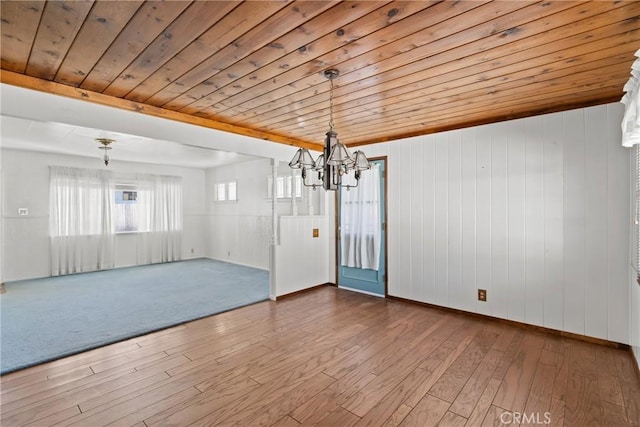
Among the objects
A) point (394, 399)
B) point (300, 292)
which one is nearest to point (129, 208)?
point (300, 292)

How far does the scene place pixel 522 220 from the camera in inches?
132

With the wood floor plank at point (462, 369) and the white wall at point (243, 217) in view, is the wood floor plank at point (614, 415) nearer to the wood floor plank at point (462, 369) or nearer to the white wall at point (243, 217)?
the wood floor plank at point (462, 369)

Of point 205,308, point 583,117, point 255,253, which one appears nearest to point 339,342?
point 205,308

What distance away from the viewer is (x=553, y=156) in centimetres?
316

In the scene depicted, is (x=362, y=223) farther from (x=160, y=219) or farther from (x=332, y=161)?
(x=160, y=219)

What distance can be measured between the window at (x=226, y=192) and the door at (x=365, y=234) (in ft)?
11.1

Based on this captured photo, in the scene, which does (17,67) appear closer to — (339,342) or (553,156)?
(339,342)

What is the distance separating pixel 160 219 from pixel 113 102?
5.08 metres

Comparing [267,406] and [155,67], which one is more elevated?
[155,67]

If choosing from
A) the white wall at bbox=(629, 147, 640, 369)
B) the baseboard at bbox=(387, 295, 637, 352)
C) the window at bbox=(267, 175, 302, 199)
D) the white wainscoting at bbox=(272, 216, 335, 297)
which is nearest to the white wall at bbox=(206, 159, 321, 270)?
the window at bbox=(267, 175, 302, 199)

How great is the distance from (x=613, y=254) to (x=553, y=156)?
1081 millimetres

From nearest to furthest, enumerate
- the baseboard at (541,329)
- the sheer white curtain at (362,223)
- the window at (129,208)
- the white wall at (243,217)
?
the baseboard at (541,329), the sheer white curtain at (362,223), the white wall at (243,217), the window at (129,208)

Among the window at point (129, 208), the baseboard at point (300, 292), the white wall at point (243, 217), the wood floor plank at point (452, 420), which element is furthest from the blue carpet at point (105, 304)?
the wood floor plank at point (452, 420)

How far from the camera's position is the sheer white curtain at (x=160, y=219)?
7.14m
